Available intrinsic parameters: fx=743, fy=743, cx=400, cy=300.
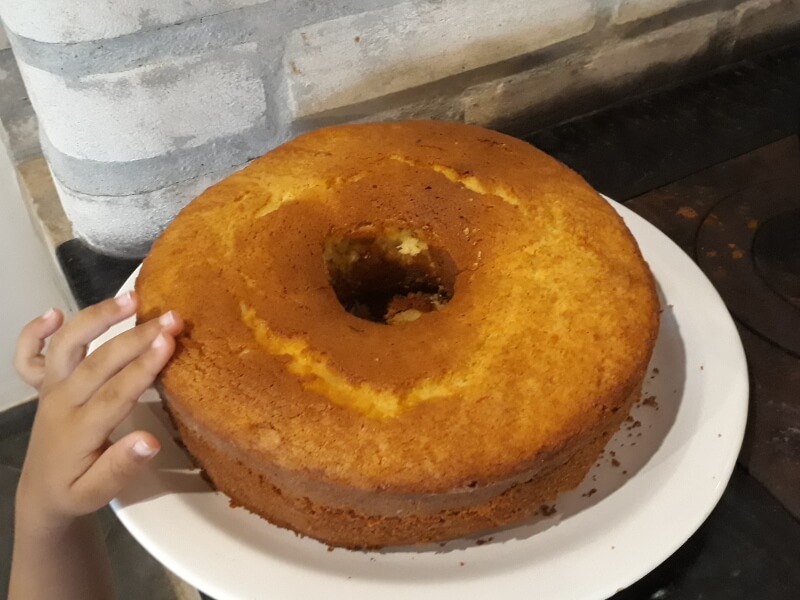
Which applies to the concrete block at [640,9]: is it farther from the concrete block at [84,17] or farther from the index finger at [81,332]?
the index finger at [81,332]

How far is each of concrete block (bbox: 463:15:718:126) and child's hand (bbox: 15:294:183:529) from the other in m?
0.62

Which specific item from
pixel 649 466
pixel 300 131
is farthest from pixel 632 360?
pixel 300 131

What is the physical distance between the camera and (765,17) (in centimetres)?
126

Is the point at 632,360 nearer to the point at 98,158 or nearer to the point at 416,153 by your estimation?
the point at 416,153

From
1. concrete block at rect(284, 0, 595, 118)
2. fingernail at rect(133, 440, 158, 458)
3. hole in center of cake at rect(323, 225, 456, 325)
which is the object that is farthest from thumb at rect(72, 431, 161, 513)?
concrete block at rect(284, 0, 595, 118)

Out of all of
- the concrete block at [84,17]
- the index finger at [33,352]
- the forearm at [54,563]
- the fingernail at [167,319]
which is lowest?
the forearm at [54,563]

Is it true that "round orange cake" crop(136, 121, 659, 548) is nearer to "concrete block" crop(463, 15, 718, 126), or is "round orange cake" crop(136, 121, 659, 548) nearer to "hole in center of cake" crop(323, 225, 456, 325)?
"hole in center of cake" crop(323, 225, 456, 325)

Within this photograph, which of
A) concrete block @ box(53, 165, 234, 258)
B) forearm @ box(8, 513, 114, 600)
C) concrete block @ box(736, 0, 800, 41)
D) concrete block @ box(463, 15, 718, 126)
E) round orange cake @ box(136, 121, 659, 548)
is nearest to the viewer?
round orange cake @ box(136, 121, 659, 548)

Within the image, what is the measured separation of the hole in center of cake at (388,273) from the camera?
0.73 metres

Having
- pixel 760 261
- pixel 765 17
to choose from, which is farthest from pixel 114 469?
pixel 765 17

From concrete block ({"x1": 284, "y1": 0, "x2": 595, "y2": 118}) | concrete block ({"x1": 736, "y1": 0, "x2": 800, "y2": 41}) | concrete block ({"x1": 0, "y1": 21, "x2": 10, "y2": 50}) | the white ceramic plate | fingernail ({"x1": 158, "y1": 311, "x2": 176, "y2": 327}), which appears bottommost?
the white ceramic plate

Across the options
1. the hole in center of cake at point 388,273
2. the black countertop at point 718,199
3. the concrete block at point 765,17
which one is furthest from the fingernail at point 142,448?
the concrete block at point 765,17

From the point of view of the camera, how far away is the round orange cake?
1.85 feet

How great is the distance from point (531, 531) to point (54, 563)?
0.44m
